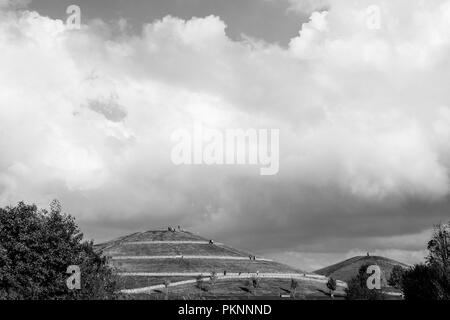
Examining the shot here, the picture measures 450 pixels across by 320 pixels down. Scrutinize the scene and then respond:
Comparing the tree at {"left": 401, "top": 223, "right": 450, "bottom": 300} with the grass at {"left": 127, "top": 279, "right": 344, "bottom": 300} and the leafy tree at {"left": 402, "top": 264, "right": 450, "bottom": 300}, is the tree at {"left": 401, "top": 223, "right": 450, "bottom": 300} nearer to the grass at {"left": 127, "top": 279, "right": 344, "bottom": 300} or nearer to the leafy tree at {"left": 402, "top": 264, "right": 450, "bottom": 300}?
the leafy tree at {"left": 402, "top": 264, "right": 450, "bottom": 300}

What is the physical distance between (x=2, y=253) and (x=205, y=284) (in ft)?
310

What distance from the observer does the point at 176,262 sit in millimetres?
185125

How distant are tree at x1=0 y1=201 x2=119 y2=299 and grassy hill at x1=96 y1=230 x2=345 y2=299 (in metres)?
70.1

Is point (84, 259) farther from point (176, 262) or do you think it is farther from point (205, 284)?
point (176, 262)

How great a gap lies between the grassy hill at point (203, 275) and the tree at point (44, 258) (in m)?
70.1

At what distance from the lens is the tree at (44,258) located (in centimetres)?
6694

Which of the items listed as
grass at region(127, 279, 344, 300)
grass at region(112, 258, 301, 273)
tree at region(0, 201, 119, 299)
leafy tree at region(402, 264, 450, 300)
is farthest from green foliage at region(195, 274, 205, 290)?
tree at region(0, 201, 119, 299)

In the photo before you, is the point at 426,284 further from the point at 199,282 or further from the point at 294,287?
the point at 199,282

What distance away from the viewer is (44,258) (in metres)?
71.1

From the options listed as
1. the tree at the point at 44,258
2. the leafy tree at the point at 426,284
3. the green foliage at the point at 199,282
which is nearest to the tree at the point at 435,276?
the leafy tree at the point at 426,284

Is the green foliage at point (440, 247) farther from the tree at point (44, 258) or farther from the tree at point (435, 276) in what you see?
the tree at point (44, 258)

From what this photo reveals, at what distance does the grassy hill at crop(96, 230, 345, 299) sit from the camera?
6122 inches

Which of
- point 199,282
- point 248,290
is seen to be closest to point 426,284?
point 248,290
